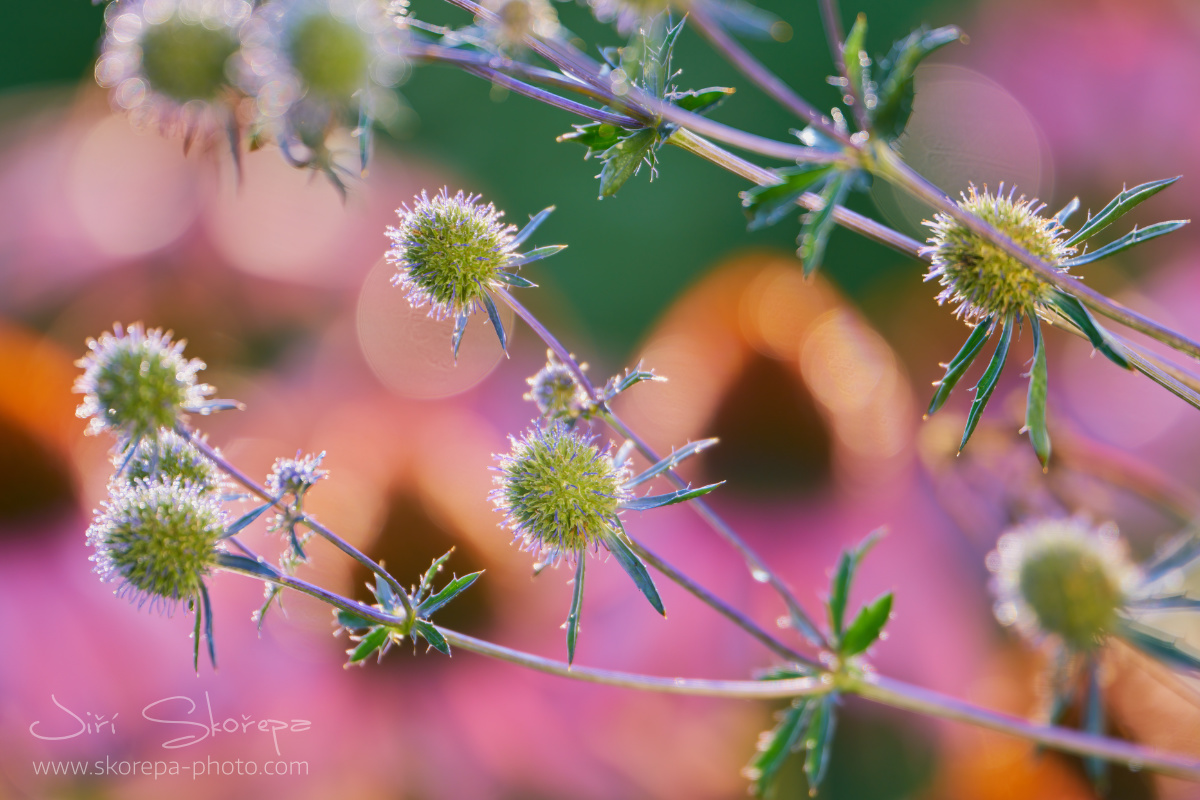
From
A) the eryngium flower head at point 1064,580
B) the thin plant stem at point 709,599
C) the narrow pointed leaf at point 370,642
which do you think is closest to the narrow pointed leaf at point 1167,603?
the eryngium flower head at point 1064,580

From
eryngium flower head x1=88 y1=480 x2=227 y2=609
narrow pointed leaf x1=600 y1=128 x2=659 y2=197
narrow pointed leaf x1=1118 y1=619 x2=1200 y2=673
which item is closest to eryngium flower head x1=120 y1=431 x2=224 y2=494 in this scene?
eryngium flower head x1=88 y1=480 x2=227 y2=609

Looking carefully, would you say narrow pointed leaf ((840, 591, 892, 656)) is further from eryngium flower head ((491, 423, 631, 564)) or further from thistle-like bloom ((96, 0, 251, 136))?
thistle-like bloom ((96, 0, 251, 136))

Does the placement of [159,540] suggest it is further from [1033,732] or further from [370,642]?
[1033,732]

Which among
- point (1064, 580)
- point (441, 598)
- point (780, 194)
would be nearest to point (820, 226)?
point (780, 194)

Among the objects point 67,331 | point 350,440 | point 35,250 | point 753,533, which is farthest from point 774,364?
point 35,250

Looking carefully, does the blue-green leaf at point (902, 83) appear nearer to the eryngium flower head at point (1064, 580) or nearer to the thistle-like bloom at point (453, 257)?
the thistle-like bloom at point (453, 257)
